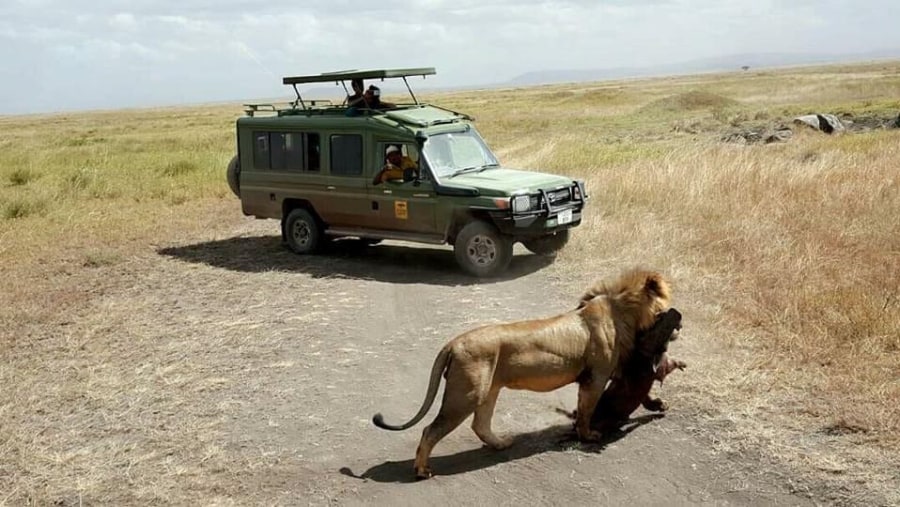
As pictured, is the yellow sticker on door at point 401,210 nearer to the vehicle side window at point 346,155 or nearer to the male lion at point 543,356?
the vehicle side window at point 346,155

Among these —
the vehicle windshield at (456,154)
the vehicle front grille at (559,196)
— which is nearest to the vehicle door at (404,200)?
the vehicle windshield at (456,154)

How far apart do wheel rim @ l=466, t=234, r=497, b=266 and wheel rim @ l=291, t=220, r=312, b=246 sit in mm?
2856

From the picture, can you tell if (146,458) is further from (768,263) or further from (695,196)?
(695,196)

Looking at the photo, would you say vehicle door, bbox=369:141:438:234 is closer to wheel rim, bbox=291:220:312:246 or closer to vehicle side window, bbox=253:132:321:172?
vehicle side window, bbox=253:132:321:172

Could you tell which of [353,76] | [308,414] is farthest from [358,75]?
[308,414]

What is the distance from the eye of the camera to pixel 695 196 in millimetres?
12664

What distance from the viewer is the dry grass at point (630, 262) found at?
18.3 feet

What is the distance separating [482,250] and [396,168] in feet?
5.44

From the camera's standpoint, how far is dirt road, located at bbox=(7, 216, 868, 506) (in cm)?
491

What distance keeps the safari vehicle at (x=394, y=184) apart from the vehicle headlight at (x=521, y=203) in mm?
12

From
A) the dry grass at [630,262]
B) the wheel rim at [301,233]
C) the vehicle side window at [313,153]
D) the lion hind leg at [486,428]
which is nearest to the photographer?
Answer: the lion hind leg at [486,428]

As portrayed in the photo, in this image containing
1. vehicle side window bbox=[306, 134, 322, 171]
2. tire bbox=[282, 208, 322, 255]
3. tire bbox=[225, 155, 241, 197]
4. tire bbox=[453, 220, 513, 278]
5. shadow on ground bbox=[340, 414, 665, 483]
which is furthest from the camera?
tire bbox=[225, 155, 241, 197]

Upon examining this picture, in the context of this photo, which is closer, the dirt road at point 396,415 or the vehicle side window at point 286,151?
the dirt road at point 396,415

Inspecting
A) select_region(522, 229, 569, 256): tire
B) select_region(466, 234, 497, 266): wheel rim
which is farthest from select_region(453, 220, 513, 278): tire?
select_region(522, 229, 569, 256): tire
